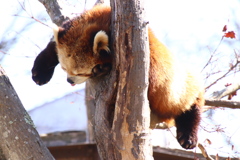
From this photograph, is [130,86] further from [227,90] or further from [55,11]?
[227,90]

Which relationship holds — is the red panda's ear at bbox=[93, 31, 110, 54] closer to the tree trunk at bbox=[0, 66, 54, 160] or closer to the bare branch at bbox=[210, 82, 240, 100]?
the tree trunk at bbox=[0, 66, 54, 160]

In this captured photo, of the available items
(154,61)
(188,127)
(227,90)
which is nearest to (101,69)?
(154,61)

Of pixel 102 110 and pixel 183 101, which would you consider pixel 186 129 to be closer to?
pixel 183 101

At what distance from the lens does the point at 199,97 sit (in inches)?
123

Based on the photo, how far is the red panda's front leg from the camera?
9.89 ft

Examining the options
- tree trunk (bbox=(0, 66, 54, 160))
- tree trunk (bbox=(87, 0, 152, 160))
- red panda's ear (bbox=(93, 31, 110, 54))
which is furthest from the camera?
red panda's ear (bbox=(93, 31, 110, 54))

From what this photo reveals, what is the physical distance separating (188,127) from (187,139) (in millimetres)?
113

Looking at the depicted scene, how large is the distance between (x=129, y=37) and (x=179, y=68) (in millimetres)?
1014

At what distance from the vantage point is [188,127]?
305 centimetres

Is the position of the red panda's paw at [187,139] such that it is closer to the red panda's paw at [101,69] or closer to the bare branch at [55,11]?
the red panda's paw at [101,69]

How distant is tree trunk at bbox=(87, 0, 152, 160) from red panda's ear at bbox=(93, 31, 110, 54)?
1.28ft

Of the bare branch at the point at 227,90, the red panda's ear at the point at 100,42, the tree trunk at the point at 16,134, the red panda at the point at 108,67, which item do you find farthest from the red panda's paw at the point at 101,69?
the bare branch at the point at 227,90

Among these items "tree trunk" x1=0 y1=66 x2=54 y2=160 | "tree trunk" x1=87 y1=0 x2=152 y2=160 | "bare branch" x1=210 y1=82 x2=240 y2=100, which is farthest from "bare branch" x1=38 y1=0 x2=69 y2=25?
"bare branch" x1=210 y1=82 x2=240 y2=100

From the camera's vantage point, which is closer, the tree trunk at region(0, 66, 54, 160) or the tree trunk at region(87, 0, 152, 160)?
the tree trunk at region(87, 0, 152, 160)
